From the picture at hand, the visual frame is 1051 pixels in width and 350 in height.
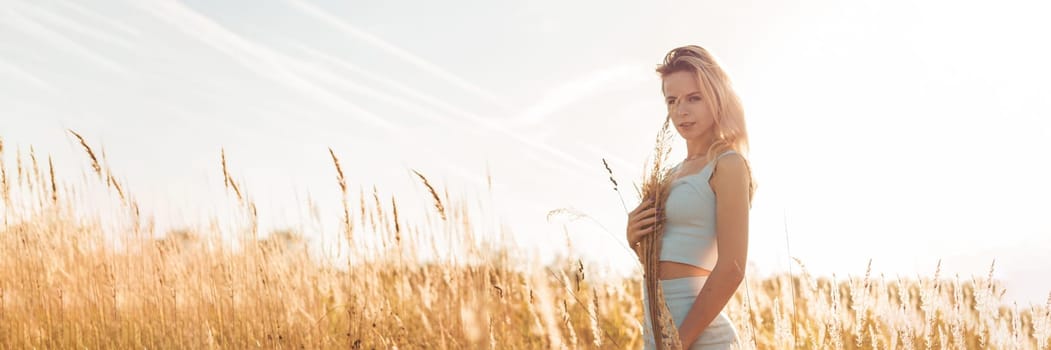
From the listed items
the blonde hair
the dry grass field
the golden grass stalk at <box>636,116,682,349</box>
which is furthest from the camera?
the dry grass field

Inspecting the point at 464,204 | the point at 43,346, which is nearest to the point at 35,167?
the point at 43,346

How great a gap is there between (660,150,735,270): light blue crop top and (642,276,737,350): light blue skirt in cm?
6

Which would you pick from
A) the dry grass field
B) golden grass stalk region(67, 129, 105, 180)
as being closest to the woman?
the dry grass field

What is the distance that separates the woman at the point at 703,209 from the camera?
1922 mm

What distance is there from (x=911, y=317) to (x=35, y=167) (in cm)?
555

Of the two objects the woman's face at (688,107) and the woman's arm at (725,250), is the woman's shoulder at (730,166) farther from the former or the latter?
the woman's face at (688,107)

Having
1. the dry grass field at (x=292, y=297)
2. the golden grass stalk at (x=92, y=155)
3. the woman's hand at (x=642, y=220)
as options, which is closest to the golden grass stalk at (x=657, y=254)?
the woman's hand at (x=642, y=220)

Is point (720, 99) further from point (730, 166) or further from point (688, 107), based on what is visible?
point (730, 166)

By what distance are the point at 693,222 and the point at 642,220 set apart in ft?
0.56

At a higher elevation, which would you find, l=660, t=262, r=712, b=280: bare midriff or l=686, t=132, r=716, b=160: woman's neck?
l=686, t=132, r=716, b=160: woman's neck

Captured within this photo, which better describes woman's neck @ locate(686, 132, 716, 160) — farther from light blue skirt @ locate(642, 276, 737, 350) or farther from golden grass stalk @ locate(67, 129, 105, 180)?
golden grass stalk @ locate(67, 129, 105, 180)

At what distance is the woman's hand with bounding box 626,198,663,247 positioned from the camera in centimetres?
190

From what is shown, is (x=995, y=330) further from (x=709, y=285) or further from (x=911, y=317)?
(x=709, y=285)

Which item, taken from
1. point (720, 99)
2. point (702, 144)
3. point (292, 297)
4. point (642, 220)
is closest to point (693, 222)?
point (642, 220)
